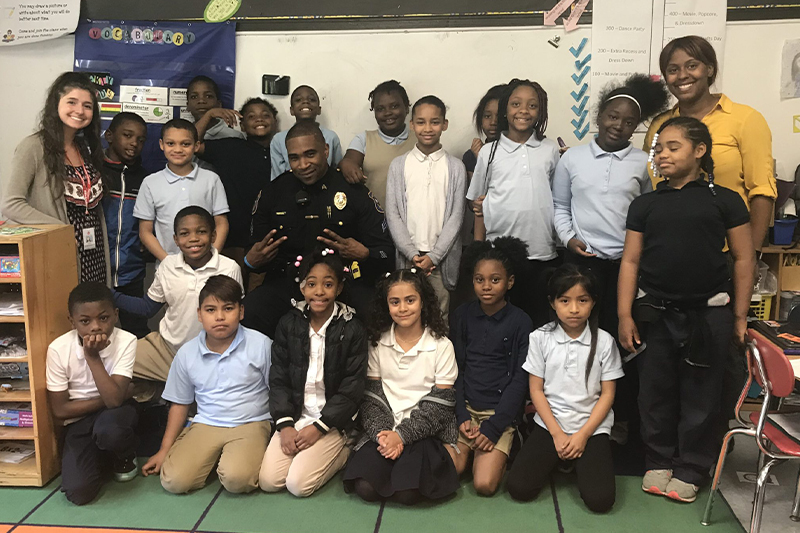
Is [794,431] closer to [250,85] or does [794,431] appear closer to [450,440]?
[450,440]

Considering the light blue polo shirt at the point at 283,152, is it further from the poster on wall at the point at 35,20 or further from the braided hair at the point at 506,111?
the poster on wall at the point at 35,20

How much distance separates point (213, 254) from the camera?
291 centimetres

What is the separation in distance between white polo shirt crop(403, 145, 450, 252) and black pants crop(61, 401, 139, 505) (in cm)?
153

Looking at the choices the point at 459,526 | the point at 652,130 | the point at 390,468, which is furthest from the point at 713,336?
the point at 390,468

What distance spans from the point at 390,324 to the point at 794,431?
5.07 ft

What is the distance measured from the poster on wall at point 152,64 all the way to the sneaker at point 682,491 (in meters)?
3.27

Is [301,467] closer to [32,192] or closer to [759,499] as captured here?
[759,499]

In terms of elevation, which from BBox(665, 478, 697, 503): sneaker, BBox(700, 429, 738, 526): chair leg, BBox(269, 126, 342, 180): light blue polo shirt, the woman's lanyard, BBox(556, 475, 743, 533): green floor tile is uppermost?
BBox(269, 126, 342, 180): light blue polo shirt

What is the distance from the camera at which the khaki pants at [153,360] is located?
9.70 ft

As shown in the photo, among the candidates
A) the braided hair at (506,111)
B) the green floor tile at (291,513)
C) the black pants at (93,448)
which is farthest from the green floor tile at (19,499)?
the braided hair at (506,111)

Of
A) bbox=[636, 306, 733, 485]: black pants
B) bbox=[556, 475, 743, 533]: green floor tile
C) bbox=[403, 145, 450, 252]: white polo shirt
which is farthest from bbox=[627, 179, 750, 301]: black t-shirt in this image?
bbox=[403, 145, 450, 252]: white polo shirt

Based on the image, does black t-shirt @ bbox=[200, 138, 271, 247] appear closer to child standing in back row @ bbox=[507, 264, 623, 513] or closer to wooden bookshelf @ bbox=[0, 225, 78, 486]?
wooden bookshelf @ bbox=[0, 225, 78, 486]

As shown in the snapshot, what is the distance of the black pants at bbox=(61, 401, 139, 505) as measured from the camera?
2395mm

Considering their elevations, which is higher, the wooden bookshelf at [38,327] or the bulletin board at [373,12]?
the bulletin board at [373,12]
